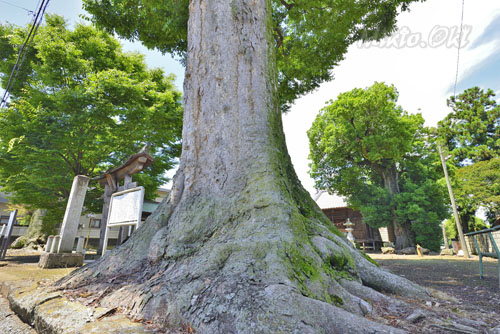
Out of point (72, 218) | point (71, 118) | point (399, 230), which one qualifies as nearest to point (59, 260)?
point (72, 218)

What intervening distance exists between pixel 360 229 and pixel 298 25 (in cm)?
1933

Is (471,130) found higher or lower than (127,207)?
higher

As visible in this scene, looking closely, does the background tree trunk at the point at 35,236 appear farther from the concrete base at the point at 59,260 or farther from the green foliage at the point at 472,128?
the green foliage at the point at 472,128

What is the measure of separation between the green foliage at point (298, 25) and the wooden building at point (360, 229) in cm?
1669

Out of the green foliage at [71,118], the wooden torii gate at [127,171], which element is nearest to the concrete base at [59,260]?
the wooden torii gate at [127,171]

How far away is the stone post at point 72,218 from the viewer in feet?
19.0

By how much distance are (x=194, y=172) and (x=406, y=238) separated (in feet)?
60.6

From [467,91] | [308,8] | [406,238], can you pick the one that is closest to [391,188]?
[406,238]

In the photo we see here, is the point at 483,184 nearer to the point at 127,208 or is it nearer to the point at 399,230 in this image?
the point at 399,230

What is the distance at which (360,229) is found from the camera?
70.5 ft

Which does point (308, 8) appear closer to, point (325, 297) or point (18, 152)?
point (325, 297)

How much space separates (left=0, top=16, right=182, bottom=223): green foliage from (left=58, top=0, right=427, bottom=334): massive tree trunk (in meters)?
7.47

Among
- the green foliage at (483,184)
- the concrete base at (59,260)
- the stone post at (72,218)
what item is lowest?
the concrete base at (59,260)

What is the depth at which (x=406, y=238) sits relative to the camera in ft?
54.6
